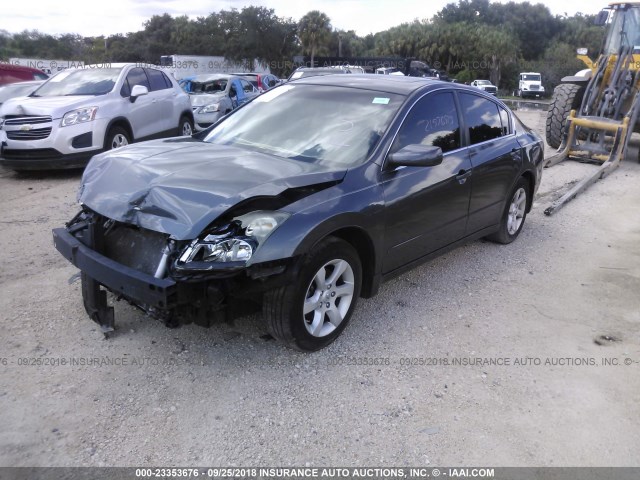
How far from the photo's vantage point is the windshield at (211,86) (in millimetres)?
13742

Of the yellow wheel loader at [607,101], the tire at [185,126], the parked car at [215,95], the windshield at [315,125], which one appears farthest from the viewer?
the parked car at [215,95]

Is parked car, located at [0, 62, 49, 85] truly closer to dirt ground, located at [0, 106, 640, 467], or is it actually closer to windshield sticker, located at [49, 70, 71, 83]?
windshield sticker, located at [49, 70, 71, 83]

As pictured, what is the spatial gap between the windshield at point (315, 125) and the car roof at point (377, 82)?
89 millimetres

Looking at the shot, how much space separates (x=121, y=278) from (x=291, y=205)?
1.07m

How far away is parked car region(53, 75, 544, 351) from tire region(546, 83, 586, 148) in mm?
7713

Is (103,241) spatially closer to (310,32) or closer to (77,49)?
(310,32)

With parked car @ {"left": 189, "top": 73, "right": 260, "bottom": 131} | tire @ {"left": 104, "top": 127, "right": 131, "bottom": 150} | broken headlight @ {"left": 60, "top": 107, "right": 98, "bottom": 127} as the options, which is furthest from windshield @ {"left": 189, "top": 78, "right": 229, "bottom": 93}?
broken headlight @ {"left": 60, "top": 107, "right": 98, "bottom": 127}

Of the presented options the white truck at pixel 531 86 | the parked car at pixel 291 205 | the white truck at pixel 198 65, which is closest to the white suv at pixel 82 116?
the parked car at pixel 291 205

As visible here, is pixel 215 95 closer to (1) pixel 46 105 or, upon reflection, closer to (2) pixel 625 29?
(1) pixel 46 105

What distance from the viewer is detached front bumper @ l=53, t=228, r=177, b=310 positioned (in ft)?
9.66

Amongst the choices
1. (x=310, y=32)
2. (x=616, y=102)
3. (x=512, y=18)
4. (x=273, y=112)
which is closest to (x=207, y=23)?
(x=310, y=32)

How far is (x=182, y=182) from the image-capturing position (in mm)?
3352

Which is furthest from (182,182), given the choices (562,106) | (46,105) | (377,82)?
(562,106)

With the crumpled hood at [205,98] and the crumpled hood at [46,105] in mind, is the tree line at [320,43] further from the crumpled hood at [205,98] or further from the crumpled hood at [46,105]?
the crumpled hood at [46,105]
